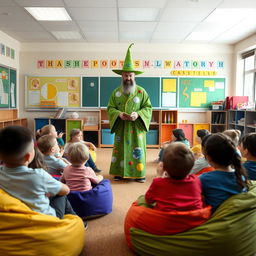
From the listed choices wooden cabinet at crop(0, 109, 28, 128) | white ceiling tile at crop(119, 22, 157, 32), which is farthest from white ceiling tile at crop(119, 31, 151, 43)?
wooden cabinet at crop(0, 109, 28, 128)

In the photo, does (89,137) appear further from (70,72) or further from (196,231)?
(196,231)

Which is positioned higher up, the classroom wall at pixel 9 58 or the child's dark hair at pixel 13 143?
the classroom wall at pixel 9 58

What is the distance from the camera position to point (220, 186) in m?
1.66

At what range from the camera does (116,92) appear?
380 cm

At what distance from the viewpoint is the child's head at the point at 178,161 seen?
1580 millimetres

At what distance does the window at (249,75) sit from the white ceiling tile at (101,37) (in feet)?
11.0

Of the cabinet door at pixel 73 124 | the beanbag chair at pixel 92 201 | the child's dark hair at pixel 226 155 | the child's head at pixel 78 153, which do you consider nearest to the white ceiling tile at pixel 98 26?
the cabinet door at pixel 73 124

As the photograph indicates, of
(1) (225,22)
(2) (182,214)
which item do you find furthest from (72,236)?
(1) (225,22)

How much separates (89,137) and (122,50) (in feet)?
8.07

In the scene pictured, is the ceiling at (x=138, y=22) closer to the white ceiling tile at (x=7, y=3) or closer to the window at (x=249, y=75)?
the white ceiling tile at (x=7, y=3)

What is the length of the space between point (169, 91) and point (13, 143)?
239 inches

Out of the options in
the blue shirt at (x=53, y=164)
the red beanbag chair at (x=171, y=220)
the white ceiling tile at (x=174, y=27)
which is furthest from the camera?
the white ceiling tile at (x=174, y=27)

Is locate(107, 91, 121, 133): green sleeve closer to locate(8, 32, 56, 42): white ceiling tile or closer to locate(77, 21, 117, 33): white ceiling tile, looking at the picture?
locate(77, 21, 117, 33): white ceiling tile

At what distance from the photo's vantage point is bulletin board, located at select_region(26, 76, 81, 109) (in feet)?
23.7
